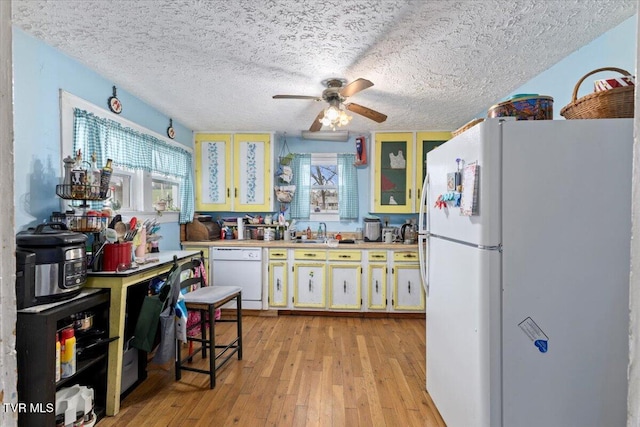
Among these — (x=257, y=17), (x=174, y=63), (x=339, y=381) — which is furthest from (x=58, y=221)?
(x=339, y=381)

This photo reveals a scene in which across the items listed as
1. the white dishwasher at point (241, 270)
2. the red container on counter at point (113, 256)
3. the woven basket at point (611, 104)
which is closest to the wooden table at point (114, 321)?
the red container on counter at point (113, 256)

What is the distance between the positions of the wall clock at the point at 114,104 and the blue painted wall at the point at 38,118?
0.72ft

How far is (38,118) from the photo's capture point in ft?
6.12

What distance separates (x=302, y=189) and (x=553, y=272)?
323 centimetres

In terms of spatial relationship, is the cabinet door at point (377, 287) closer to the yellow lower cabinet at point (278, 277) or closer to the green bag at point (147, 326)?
the yellow lower cabinet at point (278, 277)

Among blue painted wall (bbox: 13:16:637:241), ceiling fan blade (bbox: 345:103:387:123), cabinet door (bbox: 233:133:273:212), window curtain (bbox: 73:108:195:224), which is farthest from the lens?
cabinet door (bbox: 233:133:273:212)

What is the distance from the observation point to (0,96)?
415 mm

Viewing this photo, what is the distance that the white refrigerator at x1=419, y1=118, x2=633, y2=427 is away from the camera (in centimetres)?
121

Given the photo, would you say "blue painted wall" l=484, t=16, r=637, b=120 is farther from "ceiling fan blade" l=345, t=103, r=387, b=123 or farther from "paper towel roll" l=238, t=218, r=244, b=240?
"paper towel roll" l=238, t=218, r=244, b=240

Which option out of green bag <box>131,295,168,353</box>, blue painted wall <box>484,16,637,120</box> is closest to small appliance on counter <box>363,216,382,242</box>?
blue painted wall <box>484,16,637,120</box>

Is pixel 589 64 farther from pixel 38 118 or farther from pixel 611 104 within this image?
pixel 38 118

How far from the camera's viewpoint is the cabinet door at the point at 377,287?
350 cm

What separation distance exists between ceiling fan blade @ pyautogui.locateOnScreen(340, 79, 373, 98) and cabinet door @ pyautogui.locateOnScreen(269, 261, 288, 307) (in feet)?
7.22

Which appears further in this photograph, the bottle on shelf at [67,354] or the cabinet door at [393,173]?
the cabinet door at [393,173]
